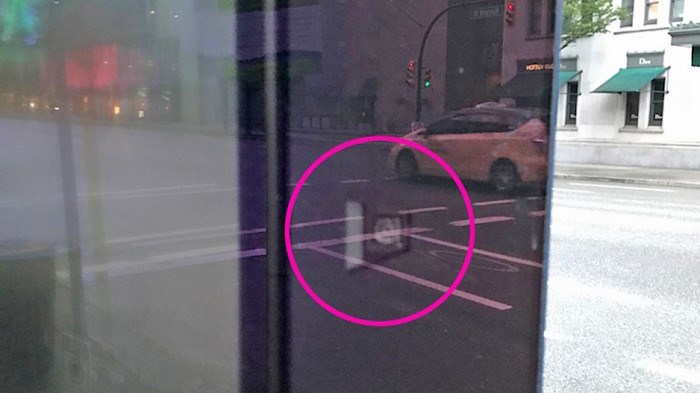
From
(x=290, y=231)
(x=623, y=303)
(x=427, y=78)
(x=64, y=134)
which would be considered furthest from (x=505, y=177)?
(x=623, y=303)

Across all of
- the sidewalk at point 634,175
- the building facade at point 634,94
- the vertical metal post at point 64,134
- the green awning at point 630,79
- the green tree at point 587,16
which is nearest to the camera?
the vertical metal post at point 64,134

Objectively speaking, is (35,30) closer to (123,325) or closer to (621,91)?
(123,325)

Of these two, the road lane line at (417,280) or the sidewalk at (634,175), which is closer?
the road lane line at (417,280)

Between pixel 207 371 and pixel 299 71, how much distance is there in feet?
4.21

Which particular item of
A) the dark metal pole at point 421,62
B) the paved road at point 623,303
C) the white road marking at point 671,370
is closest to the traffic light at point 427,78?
the dark metal pole at point 421,62

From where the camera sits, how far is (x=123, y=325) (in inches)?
93.1

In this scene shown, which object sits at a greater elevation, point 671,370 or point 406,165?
point 406,165

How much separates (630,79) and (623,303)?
715 inches

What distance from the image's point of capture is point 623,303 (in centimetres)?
571

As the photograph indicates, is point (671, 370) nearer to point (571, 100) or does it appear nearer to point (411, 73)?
point (411, 73)

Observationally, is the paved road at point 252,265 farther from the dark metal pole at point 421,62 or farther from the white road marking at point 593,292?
the white road marking at point 593,292

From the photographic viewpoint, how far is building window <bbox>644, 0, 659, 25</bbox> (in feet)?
72.0

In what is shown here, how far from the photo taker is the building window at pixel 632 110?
2283 cm

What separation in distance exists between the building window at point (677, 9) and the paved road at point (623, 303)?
41.5 feet
